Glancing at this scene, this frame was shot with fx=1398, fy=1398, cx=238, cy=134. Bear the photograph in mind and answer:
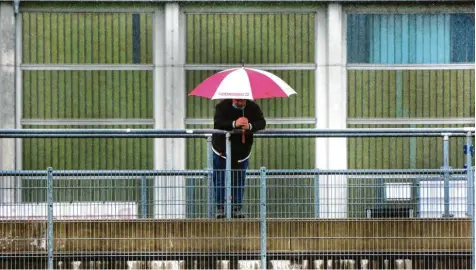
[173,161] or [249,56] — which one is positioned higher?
[249,56]

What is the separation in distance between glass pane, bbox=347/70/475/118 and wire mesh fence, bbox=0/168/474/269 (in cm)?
772

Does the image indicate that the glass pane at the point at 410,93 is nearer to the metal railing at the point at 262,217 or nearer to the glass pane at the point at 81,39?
the glass pane at the point at 81,39

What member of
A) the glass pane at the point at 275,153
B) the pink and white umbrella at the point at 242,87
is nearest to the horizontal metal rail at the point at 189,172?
the pink and white umbrella at the point at 242,87

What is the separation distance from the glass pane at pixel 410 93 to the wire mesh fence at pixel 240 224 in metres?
7.72

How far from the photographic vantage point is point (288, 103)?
21.4m

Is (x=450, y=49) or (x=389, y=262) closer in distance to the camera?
(x=389, y=262)

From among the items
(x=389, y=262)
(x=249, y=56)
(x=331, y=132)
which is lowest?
(x=389, y=262)

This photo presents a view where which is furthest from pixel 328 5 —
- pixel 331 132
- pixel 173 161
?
pixel 331 132

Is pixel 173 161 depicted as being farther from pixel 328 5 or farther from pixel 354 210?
pixel 354 210

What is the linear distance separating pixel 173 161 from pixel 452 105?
14.3 ft

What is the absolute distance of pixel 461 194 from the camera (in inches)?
543

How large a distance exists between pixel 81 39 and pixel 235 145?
23.9 feet

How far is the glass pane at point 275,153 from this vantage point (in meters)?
21.2

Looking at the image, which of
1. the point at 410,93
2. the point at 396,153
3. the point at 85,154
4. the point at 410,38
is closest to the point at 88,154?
the point at 85,154
